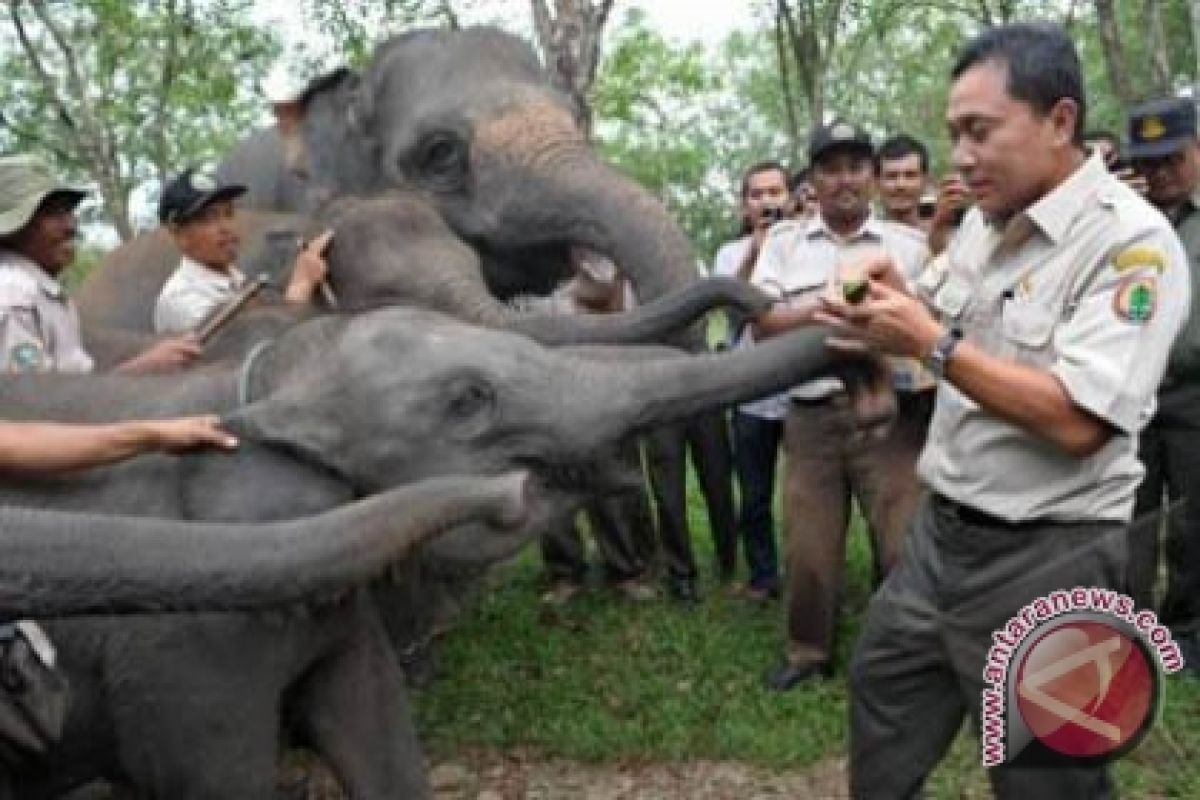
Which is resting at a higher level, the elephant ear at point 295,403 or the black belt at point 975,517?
the elephant ear at point 295,403

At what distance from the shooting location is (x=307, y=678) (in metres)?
3.37

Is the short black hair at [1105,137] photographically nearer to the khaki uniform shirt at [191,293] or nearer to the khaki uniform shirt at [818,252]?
the khaki uniform shirt at [818,252]

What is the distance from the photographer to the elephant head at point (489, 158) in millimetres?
5406

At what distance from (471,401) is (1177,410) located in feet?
10.4

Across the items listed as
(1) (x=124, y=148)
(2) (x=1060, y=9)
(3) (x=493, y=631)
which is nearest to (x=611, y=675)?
(3) (x=493, y=631)

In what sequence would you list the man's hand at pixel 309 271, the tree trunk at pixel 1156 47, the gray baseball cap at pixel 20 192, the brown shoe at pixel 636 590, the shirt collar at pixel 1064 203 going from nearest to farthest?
the shirt collar at pixel 1064 203 < the gray baseball cap at pixel 20 192 < the man's hand at pixel 309 271 < the brown shoe at pixel 636 590 < the tree trunk at pixel 1156 47

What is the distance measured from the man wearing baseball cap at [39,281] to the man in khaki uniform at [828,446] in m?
2.42

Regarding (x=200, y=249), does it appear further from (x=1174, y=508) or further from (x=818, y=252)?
(x=1174, y=508)

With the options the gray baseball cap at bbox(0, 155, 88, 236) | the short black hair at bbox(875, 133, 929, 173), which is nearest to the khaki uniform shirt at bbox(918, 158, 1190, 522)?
the gray baseball cap at bbox(0, 155, 88, 236)

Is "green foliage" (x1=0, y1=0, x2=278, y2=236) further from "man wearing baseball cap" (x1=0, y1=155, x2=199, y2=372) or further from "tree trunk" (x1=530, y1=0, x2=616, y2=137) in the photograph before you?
"man wearing baseball cap" (x1=0, y1=155, x2=199, y2=372)

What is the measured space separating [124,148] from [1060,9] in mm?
15522

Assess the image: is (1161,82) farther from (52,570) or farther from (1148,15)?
(52,570)

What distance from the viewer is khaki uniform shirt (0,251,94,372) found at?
159 inches

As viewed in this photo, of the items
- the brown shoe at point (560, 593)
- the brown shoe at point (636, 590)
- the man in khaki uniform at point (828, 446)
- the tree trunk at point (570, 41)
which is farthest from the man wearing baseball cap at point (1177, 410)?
the tree trunk at point (570, 41)
